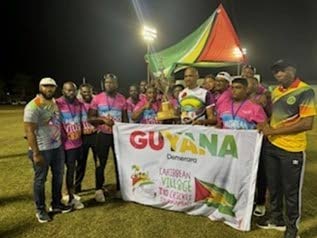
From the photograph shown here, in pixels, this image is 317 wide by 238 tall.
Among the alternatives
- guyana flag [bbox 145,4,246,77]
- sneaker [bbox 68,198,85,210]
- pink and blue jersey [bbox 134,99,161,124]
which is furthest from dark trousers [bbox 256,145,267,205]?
guyana flag [bbox 145,4,246,77]

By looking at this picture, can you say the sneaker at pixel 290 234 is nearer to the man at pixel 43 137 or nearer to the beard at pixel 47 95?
the man at pixel 43 137

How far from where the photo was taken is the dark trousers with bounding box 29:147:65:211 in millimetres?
4901

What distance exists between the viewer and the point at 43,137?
16.0 feet

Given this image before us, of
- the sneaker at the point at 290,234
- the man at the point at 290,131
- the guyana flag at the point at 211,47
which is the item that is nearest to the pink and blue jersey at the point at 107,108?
the man at the point at 290,131

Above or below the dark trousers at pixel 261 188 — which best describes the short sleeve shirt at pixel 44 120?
above

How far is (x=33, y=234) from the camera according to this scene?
4609 millimetres

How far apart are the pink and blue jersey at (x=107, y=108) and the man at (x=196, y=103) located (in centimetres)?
111

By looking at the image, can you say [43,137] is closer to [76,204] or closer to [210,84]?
[76,204]

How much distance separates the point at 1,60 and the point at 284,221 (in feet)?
231

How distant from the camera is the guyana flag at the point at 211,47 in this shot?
13453mm

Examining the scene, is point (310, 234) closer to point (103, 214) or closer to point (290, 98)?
point (290, 98)

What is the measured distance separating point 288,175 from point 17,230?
3354 millimetres

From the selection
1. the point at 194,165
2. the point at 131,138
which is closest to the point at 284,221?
the point at 194,165

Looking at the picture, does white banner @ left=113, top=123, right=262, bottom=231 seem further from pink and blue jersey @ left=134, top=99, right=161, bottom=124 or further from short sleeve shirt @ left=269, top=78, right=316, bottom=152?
pink and blue jersey @ left=134, top=99, right=161, bottom=124
